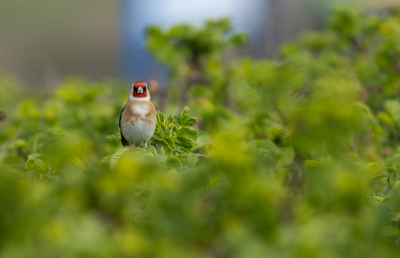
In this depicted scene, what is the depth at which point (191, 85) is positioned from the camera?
355cm

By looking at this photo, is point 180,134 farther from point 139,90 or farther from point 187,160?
point 139,90

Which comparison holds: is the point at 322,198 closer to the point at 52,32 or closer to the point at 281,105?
the point at 281,105

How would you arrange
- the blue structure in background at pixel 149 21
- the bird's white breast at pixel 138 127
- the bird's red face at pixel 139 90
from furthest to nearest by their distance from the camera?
the blue structure in background at pixel 149 21 → the bird's red face at pixel 139 90 → the bird's white breast at pixel 138 127

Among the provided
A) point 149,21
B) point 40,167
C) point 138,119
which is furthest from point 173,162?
point 149,21

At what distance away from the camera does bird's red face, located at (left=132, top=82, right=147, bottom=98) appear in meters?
2.13

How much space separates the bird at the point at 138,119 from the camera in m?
1.85

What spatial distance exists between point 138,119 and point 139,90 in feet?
0.70

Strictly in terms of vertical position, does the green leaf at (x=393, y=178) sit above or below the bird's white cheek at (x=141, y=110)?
below

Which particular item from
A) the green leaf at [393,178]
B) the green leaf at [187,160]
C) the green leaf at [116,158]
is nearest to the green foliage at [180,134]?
the green leaf at [187,160]

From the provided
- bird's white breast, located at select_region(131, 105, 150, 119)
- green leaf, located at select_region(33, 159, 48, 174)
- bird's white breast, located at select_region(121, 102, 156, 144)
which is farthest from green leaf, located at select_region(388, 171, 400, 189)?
green leaf, located at select_region(33, 159, 48, 174)

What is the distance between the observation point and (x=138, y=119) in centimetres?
198

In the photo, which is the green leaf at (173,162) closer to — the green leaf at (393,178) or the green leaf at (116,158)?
the green leaf at (116,158)

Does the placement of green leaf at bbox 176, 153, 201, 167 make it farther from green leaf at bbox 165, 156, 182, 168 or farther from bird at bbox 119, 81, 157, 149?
bird at bbox 119, 81, 157, 149

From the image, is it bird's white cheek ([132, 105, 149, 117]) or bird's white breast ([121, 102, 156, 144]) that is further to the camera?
bird's white cheek ([132, 105, 149, 117])
